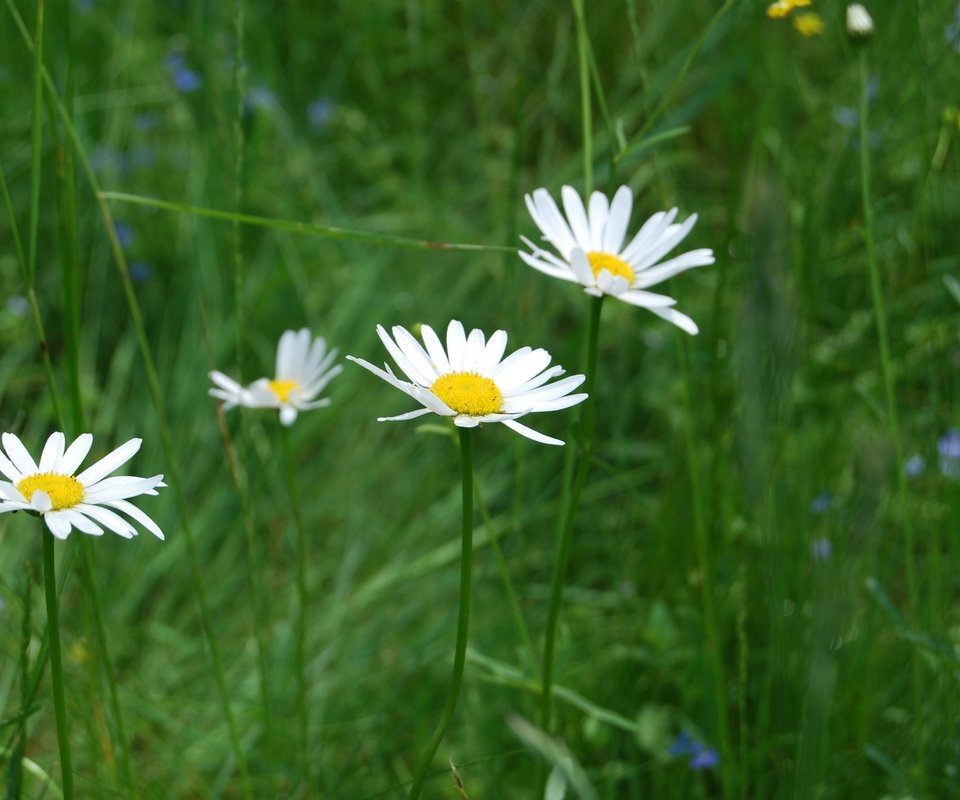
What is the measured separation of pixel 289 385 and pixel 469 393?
51cm

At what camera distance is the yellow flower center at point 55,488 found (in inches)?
28.5

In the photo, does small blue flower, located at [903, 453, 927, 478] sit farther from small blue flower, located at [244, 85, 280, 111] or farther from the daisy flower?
small blue flower, located at [244, 85, 280, 111]

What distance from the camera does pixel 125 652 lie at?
5.59ft

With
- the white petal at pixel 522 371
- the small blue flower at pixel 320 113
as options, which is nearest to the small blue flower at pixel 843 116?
the small blue flower at pixel 320 113

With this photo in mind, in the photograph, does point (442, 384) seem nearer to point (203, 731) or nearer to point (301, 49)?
point (203, 731)

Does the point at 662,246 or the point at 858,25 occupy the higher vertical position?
the point at 858,25

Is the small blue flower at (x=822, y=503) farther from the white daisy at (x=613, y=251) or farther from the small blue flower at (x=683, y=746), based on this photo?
the white daisy at (x=613, y=251)

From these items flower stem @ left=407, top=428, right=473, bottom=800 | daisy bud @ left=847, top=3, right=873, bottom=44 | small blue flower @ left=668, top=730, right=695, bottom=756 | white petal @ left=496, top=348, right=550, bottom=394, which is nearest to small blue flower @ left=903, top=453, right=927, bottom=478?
small blue flower @ left=668, top=730, right=695, bottom=756

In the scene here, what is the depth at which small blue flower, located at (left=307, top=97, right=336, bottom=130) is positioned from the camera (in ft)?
8.90

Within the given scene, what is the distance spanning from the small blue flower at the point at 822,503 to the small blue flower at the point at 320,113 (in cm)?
167

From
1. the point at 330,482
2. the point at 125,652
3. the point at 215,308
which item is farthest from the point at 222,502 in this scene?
the point at 215,308

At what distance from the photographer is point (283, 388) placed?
4.03 feet

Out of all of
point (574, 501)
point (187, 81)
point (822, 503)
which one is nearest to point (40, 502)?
point (574, 501)

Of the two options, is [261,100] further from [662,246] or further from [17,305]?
[662,246]
